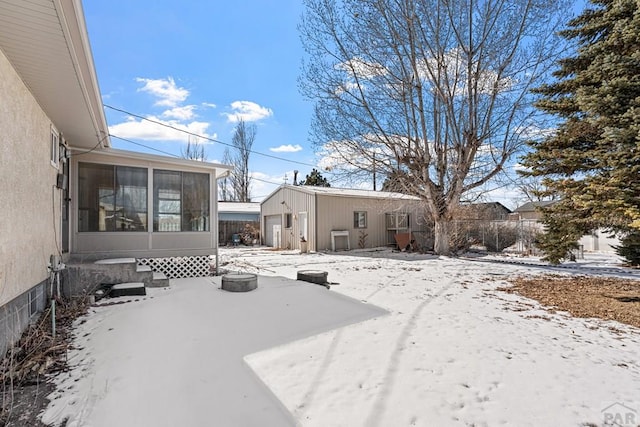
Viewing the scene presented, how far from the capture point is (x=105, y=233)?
267 inches

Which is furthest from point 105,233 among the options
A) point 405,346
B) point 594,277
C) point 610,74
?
point 594,277

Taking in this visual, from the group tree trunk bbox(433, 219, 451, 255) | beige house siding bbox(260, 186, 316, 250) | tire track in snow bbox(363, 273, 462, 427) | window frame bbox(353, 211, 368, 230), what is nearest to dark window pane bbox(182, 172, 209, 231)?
tire track in snow bbox(363, 273, 462, 427)

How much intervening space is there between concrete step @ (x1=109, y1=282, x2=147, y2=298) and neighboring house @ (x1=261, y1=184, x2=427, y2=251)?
32.4 ft

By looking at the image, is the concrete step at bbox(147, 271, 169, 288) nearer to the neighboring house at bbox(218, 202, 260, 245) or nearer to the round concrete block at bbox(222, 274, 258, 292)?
the round concrete block at bbox(222, 274, 258, 292)

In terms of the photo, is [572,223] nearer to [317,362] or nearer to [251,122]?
[317,362]

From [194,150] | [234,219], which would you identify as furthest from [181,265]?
[194,150]

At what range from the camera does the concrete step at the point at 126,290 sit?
17.1ft

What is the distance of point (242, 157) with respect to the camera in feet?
101

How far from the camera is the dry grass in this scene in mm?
4812

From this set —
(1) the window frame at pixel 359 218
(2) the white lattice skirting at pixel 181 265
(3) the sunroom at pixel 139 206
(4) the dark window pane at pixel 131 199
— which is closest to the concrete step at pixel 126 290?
(3) the sunroom at pixel 139 206

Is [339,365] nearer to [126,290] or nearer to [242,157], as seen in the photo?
[126,290]

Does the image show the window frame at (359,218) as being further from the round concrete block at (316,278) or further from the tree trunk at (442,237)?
the round concrete block at (316,278)

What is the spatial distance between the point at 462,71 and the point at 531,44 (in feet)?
7.71

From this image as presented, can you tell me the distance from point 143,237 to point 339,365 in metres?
5.80
